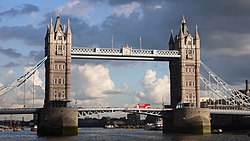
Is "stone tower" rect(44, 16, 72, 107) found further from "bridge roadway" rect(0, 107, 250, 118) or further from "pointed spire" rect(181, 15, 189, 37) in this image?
"pointed spire" rect(181, 15, 189, 37)

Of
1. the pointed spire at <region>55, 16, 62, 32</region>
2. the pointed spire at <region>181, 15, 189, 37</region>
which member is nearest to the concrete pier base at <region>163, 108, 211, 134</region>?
the pointed spire at <region>181, 15, 189, 37</region>

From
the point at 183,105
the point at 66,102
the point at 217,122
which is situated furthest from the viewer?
the point at 217,122

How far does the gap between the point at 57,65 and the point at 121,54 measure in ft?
49.1

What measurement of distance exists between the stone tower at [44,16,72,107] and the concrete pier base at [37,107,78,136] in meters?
6.33

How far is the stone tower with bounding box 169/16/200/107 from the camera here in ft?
424

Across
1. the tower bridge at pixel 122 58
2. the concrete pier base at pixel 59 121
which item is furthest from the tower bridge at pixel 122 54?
the concrete pier base at pixel 59 121

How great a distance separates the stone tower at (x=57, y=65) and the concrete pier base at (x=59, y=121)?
249 inches

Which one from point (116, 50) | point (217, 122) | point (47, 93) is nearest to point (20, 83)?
point (47, 93)

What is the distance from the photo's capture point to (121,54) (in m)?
123

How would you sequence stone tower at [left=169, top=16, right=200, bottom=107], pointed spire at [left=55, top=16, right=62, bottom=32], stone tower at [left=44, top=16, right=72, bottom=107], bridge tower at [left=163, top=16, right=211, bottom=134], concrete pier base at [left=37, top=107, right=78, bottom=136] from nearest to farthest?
concrete pier base at [left=37, top=107, right=78, bottom=136], stone tower at [left=44, top=16, right=72, bottom=107], pointed spire at [left=55, top=16, right=62, bottom=32], bridge tower at [left=163, top=16, right=211, bottom=134], stone tower at [left=169, top=16, right=200, bottom=107]

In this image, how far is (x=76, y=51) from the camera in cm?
12100

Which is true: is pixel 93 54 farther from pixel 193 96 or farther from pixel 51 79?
pixel 193 96

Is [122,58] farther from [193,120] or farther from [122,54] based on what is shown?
[193,120]

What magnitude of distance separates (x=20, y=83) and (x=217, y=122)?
66651 millimetres
